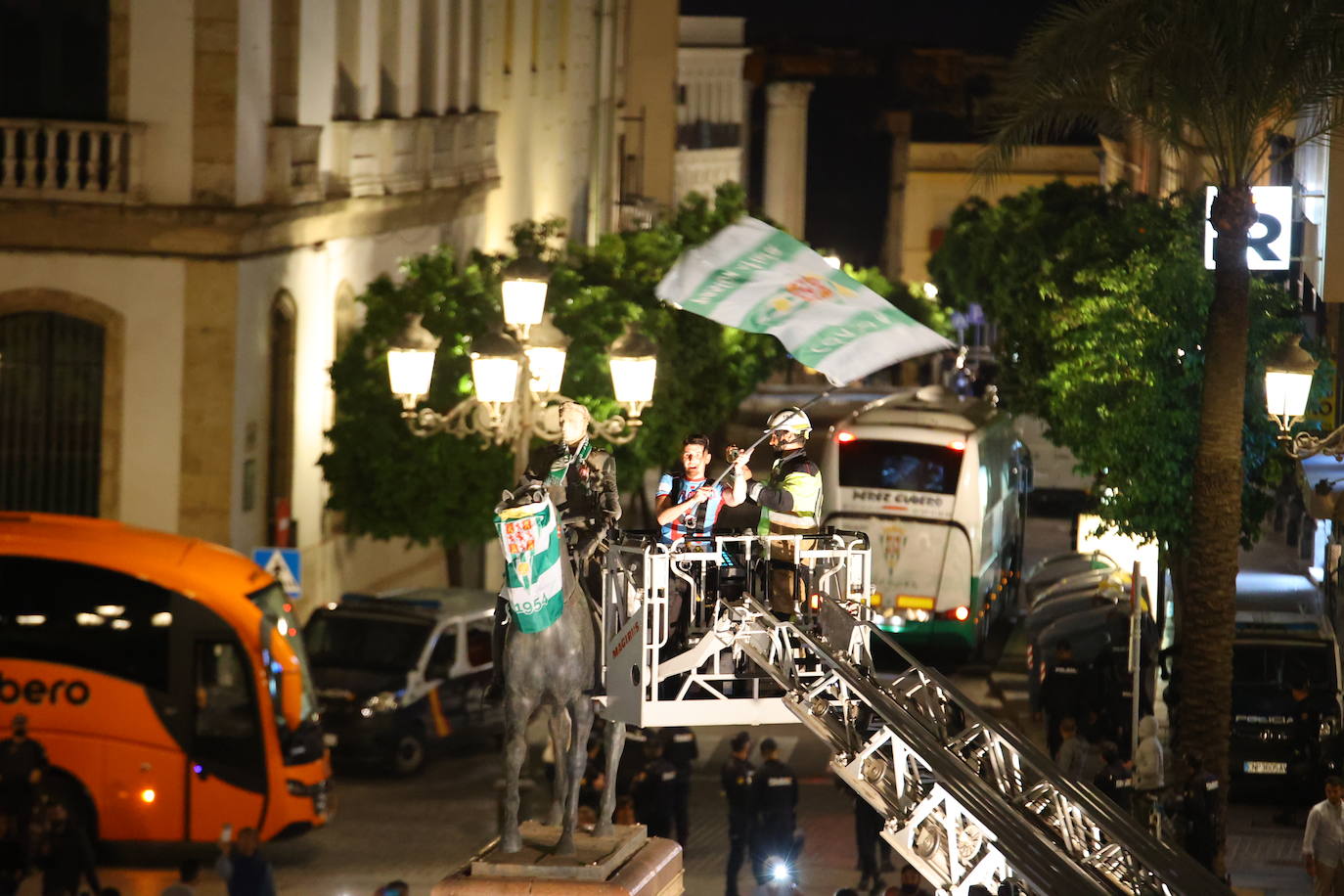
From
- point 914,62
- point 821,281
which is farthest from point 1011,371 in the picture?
point 914,62

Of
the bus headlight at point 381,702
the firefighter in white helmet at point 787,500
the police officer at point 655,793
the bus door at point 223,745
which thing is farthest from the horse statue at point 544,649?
the bus headlight at point 381,702

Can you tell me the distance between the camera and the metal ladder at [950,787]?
15383 millimetres

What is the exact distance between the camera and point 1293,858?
2625 cm

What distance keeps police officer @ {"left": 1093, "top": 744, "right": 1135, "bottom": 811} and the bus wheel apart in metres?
8.74

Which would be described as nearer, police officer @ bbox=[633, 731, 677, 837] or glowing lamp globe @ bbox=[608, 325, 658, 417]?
glowing lamp globe @ bbox=[608, 325, 658, 417]

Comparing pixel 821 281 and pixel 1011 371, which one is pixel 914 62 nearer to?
pixel 1011 371

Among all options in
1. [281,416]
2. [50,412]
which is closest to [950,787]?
[50,412]

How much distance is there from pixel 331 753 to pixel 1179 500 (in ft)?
32.9

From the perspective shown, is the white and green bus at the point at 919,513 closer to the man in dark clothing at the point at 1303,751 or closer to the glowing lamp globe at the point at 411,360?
the man in dark clothing at the point at 1303,751

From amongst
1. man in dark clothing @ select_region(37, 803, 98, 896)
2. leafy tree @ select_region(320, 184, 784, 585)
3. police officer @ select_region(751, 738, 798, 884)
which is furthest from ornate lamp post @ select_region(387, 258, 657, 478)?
leafy tree @ select_region(320, 184, 784, 585)

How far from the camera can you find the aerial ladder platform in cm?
1580

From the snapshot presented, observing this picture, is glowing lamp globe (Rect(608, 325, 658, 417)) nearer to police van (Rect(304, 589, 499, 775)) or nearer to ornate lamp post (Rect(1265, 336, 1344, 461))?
ornate lamp post (Rect(1265, 336, 1344, 461))

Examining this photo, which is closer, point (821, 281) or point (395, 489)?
point (821, 281)

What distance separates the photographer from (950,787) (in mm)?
15406
